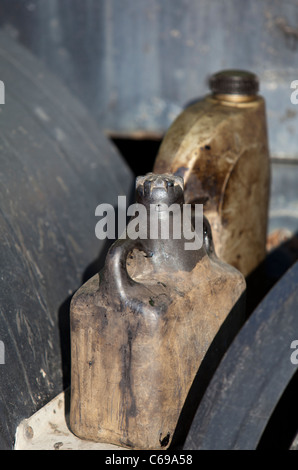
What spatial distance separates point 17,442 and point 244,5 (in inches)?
47.8

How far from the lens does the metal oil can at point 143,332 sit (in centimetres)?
88

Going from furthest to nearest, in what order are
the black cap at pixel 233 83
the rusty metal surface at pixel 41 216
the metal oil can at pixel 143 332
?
the black cap at pixel 233 83, the rusty metal surface at pixel 41 216, the metal oil can at pixel 143 332

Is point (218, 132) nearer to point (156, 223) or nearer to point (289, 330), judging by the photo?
point (156, 223)

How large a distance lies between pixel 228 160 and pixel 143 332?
0.52 m

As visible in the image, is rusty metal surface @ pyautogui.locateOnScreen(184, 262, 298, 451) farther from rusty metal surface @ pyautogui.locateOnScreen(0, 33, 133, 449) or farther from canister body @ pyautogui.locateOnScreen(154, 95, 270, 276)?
canister body @ pyautogui.locateOnScreen(154, 95, 270, 276)

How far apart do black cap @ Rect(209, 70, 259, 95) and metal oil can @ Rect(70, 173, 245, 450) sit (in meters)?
0.46

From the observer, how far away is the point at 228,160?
127 centimetres

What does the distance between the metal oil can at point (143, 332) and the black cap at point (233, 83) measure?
1.52 ft

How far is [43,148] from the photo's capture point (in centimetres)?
132
